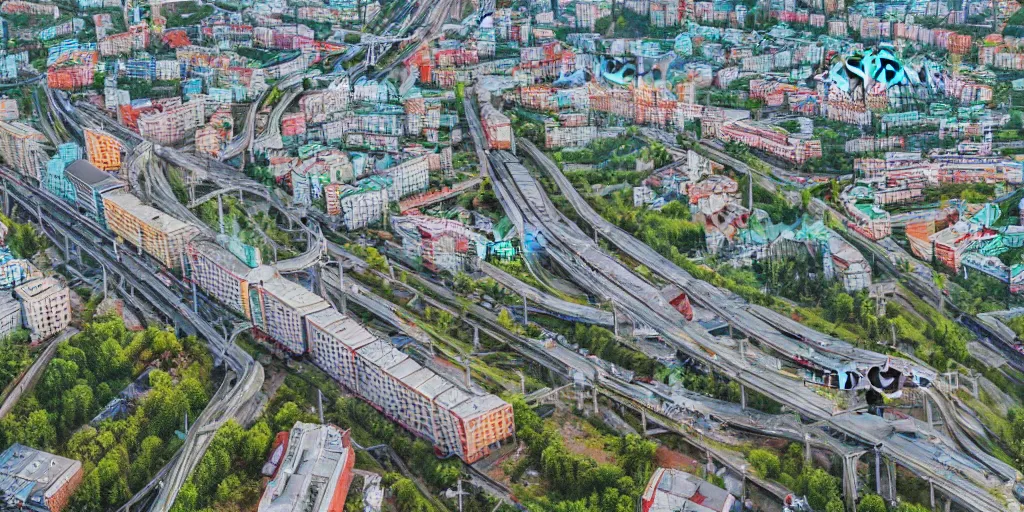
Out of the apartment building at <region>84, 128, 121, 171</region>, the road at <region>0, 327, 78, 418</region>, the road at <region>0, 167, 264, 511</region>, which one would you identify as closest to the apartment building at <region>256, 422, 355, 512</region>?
the road at <region>0, 167, 264, 511</region>

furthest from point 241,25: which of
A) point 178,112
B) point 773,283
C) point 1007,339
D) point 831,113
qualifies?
point 1007,339

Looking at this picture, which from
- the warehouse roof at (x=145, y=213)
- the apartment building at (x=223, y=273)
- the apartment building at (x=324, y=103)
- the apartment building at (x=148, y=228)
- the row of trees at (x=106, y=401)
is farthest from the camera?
the apartment building at (x=324, y=103)

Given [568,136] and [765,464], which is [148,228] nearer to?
[568,136]

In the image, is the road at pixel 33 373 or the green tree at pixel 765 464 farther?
the road at pixel 33 373

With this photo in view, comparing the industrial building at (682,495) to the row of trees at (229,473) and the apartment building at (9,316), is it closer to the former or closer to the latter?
the row of trees at (229,473)

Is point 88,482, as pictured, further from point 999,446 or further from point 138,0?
point 138,0

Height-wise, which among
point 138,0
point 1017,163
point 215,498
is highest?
point 138,0

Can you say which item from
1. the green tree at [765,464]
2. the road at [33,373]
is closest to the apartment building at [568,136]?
the road at [33,373]

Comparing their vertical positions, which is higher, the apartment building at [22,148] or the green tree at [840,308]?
the apartment building at [22,148]
